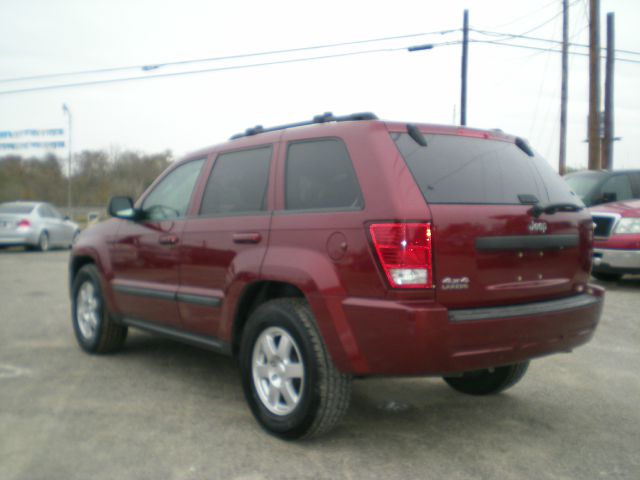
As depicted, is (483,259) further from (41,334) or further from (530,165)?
(41,334)

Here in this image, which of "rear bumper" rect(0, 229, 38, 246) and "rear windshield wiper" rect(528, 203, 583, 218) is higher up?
"rear windshield wiper" rect(528, 203, 583, 218)

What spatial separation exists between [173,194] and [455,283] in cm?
266

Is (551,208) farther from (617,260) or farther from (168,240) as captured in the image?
(617,260)

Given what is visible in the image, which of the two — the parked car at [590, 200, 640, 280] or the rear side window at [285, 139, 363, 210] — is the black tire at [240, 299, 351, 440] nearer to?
the rear side window at [285, 139, 363, 210]

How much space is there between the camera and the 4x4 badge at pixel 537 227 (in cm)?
377

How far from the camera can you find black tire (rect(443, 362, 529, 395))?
4.61 m

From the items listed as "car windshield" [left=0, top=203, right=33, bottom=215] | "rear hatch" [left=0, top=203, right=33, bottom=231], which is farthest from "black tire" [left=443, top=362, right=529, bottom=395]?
"car windshield" [left=0, top=203, right=33, bottom=215]

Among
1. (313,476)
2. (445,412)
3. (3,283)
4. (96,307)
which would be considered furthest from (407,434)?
(3,283)

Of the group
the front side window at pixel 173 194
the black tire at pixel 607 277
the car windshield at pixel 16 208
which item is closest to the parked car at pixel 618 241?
the black tire at pixel 607 277

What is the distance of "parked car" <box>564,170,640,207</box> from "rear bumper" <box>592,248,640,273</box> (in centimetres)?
161

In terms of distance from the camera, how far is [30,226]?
61.6 feet

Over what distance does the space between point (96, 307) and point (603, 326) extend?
17.3 ft

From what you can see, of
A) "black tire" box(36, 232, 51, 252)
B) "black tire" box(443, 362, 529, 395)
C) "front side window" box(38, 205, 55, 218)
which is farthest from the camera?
"front side window" box(38, 205, 55, 218)

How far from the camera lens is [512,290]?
365 centimetres
